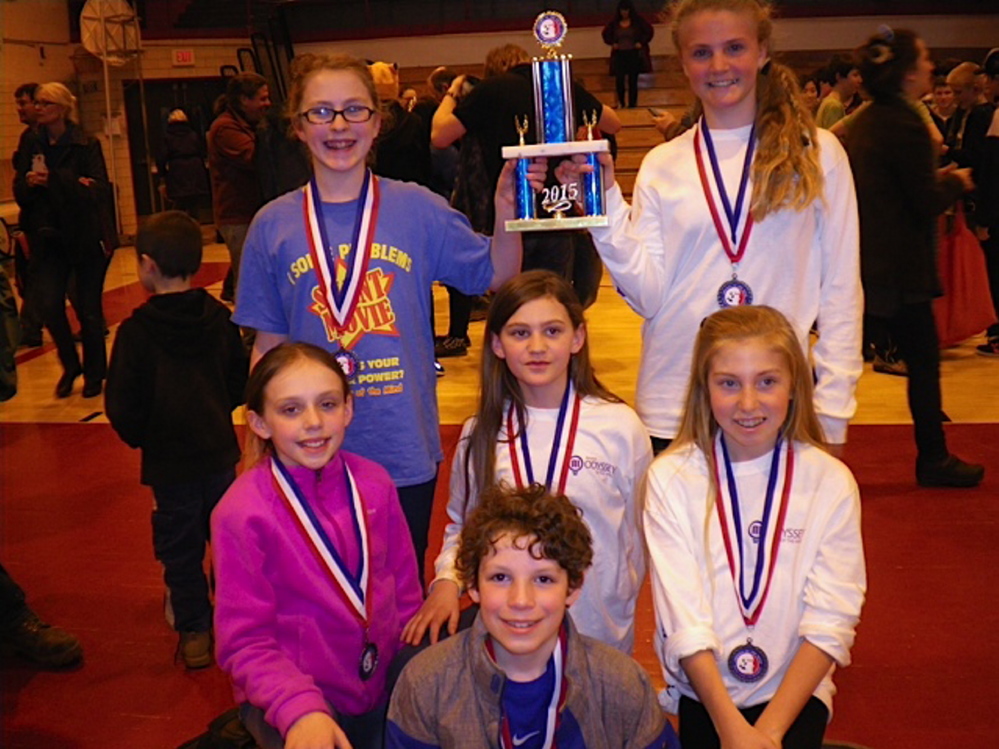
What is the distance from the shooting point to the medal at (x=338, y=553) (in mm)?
2324

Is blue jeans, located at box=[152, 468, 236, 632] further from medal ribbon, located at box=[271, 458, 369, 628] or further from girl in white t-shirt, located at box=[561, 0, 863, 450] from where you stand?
girl in white t-shirt, located at box=[561, 0, 863, 450]

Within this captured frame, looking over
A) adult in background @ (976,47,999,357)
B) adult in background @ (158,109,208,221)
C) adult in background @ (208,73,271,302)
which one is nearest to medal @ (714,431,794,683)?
adult in background @ (976,47,999,357)

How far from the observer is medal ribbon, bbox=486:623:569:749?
6.57 ft

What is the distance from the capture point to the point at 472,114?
525cm

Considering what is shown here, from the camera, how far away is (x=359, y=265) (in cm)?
257

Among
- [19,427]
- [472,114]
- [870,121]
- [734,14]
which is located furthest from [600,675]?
[19,427]

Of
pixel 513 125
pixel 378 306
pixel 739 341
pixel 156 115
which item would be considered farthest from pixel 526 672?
pixel 156 115

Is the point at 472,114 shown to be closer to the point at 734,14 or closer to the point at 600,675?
the point at 734,14

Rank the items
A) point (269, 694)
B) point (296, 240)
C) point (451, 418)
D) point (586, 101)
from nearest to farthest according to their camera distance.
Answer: point (269, 694) → point (296, 240) → point (586, 101) → point (451, 418)

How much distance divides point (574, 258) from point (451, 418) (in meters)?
1.02

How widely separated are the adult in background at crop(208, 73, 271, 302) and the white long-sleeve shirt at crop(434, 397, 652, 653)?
5.15m

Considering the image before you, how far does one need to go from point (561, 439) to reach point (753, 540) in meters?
0.49

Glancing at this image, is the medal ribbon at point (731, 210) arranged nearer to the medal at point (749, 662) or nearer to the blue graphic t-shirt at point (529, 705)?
the medal at point (749, 662)

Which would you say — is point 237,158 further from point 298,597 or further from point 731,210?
point 298,597
